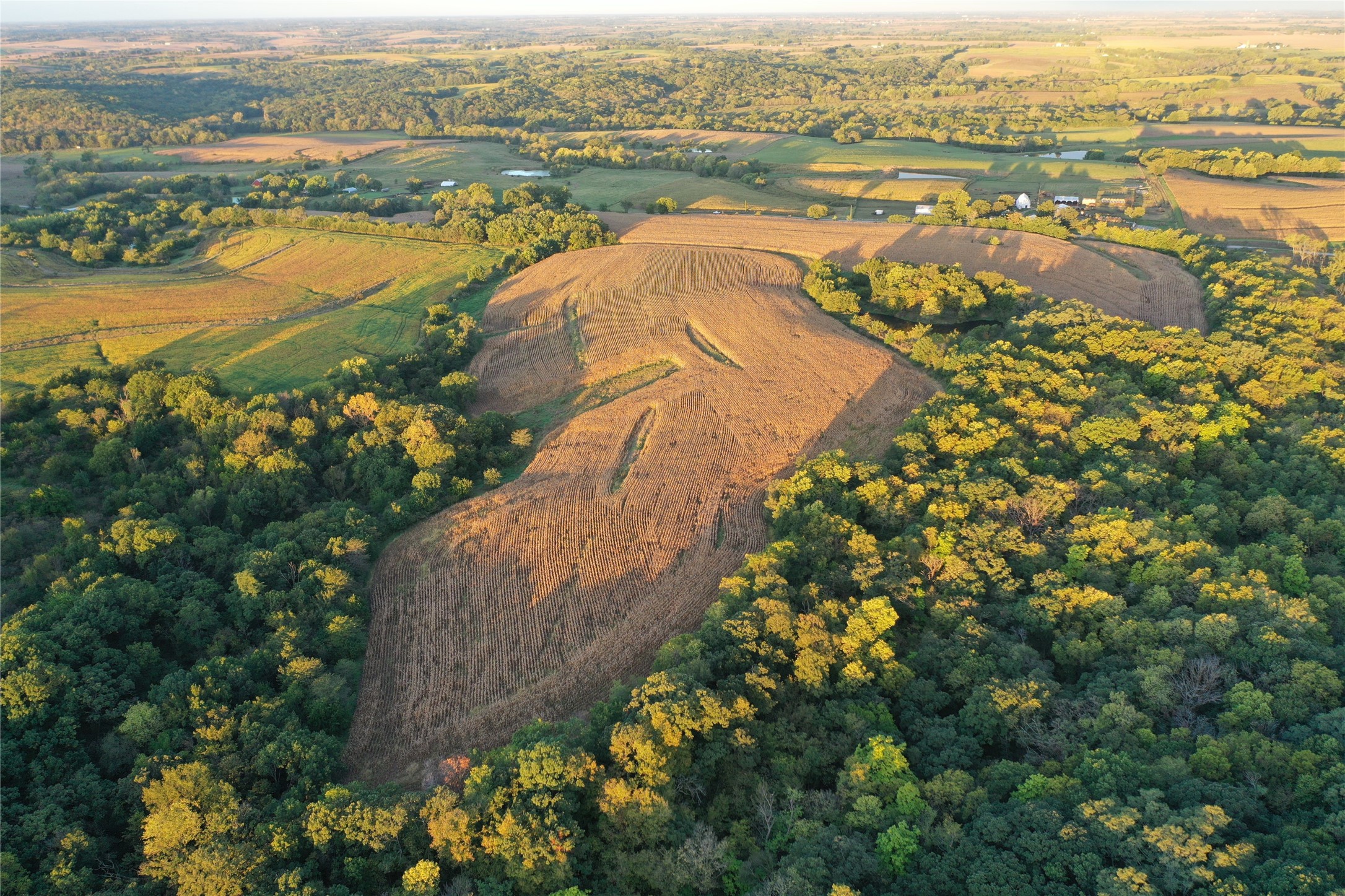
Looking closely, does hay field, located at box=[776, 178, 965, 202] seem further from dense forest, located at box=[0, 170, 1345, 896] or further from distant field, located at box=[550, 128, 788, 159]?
dense forest, located at box=[0, 170, 1345, 896]

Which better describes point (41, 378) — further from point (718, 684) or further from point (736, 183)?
point (736, 183)

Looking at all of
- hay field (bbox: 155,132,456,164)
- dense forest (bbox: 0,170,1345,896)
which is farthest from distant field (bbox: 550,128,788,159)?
dense forest (bbox: 0,170,1345,896)

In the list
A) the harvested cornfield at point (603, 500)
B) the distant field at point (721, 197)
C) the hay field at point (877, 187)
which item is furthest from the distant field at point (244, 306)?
the hay field at point (877, 187)

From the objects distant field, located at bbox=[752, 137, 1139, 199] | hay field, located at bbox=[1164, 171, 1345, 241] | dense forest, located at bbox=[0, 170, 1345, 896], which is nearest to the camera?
dense forest, located at bbox=[0, 170, 1345, 896]

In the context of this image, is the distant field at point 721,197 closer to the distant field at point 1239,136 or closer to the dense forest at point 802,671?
the dense forest at point 802,671

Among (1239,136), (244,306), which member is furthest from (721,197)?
(1239,136)

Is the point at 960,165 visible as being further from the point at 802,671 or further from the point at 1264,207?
the point at 802,671

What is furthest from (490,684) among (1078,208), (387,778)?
(1078,208)
